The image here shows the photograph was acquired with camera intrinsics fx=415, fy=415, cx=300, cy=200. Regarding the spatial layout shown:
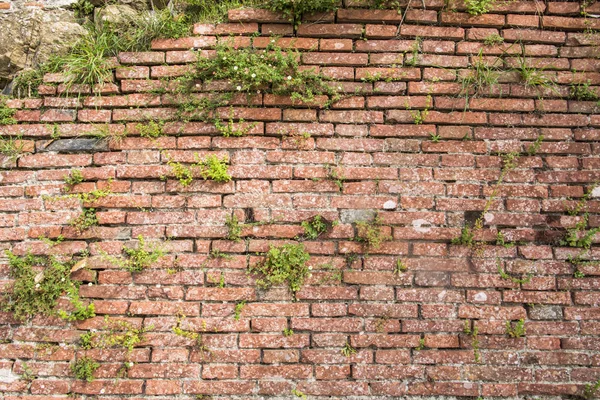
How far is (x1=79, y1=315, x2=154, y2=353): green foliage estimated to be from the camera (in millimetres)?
2533

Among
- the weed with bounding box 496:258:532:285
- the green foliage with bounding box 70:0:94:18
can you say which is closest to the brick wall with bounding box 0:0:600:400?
the weed with bounding box 496:258:532:285

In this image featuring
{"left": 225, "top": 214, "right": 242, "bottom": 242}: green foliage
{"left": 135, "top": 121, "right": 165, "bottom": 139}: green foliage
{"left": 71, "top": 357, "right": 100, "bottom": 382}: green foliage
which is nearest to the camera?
{"left": 71, "top": 357, "right": 100, "bottom": 382}: green foliage

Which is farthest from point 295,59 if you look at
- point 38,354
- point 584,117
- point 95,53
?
point 38,354

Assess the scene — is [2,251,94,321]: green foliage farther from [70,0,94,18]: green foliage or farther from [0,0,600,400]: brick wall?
[70,0,94,18]: green foliage

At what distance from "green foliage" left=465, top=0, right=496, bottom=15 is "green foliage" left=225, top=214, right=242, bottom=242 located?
6.78 feet

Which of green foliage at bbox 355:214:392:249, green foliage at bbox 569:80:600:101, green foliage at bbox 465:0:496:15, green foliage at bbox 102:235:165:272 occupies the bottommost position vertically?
green foliage at bbox 102:235:165:272

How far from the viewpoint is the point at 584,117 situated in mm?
2744

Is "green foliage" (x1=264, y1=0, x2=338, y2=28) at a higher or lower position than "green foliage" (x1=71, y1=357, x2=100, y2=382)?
higher

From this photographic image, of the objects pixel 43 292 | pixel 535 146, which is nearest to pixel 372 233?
pixel 535 146

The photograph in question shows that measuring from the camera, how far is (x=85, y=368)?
98.3 inches

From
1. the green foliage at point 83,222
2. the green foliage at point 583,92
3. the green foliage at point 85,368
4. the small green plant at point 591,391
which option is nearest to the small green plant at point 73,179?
the green foliage at point 83,222

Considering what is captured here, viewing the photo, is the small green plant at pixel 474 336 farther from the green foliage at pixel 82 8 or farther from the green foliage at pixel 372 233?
the green foliage at pixel 82 8

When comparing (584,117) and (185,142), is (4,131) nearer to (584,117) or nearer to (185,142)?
(185,142)

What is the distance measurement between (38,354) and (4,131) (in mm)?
1471
